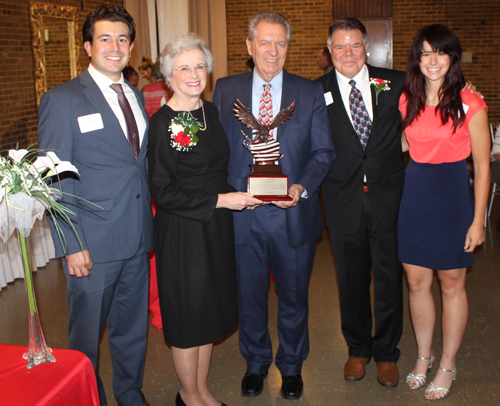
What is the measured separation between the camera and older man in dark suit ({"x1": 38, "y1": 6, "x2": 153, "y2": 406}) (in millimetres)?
2209

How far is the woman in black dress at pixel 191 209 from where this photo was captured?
2236 mm

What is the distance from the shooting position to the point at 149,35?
29.7ft

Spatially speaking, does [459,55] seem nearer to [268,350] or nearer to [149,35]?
[268,350]

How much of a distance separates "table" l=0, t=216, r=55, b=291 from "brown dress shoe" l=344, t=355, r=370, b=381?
292 centimetres

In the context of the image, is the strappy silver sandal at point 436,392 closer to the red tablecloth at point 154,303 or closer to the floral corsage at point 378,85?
the floral corsage at point 378,85

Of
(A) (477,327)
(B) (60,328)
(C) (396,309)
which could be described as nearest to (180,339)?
(C) (396,309)

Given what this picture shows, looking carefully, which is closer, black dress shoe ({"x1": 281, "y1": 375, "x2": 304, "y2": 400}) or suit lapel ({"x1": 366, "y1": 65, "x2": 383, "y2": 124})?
suit lapel ({"x1": 366, "y1": 65, "x2": 383, "y2": 124})

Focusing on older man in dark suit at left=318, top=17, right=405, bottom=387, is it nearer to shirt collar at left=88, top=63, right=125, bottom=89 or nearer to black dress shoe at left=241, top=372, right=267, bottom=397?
black dress shoe at left=241, top=372, right=267, bottom=397

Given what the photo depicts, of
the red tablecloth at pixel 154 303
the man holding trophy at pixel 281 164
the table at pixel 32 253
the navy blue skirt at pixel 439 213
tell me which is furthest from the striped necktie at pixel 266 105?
the table at pixel 32 253

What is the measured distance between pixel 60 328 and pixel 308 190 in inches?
91.8

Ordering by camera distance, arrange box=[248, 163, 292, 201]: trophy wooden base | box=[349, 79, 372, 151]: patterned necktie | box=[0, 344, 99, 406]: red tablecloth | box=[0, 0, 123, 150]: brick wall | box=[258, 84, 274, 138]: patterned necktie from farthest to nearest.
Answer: box=[0, 0, 123, 150]: brick wall
box=[349, 79, 372, 151]: patterned necktie
box=[258, 84, 274, 138]: patterned necktie
box=[248, 163, 292, 201]: trophy wooden base
box=[0, 344, 99, 406]: red tablecloth

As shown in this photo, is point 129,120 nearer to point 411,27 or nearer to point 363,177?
point 363,177

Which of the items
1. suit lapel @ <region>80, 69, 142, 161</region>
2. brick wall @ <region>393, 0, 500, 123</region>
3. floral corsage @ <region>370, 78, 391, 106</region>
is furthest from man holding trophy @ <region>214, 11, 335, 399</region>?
brick wall @ <region>393, 0, 500, 123</region>

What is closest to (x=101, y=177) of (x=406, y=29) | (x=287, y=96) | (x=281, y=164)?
(x=281, y=164)
